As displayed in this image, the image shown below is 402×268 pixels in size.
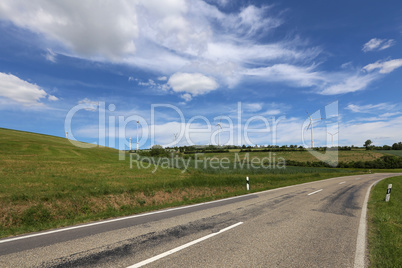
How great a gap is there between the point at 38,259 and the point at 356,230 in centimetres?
889

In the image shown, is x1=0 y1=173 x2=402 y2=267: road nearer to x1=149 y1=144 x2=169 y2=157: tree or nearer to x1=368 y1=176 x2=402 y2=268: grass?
x1=368 y1=176 x2=402 y2=268: grass

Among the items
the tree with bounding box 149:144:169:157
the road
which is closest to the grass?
the road

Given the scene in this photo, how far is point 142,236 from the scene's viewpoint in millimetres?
5688

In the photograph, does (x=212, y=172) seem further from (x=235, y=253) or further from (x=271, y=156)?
(x=271, y=156)

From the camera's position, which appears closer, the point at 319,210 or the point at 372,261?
the point at 372,261

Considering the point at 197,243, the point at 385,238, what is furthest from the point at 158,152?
the point at 385,238

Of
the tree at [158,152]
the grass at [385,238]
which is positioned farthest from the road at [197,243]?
the tree at [158,152]

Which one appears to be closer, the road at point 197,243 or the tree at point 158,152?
the road at point 197,243

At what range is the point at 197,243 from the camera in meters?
5.13

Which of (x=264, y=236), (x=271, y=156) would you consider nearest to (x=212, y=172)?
(x=264, y=236)

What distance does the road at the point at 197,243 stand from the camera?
4.23m

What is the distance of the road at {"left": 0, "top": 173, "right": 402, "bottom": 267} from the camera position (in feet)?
13.9

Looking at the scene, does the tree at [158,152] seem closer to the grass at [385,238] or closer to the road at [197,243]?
the road at [197,243]

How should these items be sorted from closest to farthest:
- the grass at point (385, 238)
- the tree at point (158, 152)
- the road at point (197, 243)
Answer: the road at point (197, 243)
the grass at point (385, 238)
the tree at point (158, 152)
